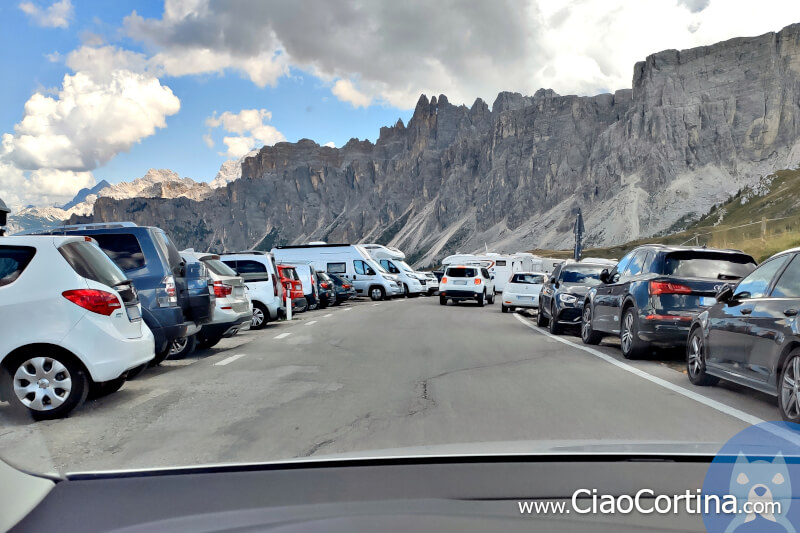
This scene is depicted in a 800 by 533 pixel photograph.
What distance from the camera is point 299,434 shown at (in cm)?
564

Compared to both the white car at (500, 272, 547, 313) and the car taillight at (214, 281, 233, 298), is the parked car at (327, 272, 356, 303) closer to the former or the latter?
the white car at (500, 272, 547, 313)

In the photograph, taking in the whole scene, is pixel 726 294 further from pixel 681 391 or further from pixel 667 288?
pixel 667 288

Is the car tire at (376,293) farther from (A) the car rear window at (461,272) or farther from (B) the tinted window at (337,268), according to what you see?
(A) the car rear window at (461,272)

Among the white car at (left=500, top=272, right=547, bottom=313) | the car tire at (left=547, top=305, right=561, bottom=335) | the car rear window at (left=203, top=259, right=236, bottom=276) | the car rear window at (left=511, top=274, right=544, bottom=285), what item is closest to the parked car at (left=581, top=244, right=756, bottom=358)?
the car tire at (left=547, top=305, right=561, bottom=335)

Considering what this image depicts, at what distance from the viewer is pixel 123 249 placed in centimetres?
967

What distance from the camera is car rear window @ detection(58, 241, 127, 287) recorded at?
689 centimetres

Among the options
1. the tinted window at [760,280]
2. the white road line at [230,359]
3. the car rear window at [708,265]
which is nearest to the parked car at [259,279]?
the white road line at [230,359]

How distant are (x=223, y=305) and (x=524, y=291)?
14.4 metres

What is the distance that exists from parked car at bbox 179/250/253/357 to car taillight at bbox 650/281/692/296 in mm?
7112

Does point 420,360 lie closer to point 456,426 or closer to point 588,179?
point 456,426

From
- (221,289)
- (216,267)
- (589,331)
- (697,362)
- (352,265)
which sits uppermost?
(216,267)

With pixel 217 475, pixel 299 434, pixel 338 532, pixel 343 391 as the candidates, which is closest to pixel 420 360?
pixel 343 391

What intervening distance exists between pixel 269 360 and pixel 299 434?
5430 mm

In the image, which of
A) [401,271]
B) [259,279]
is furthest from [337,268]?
[259,279]
